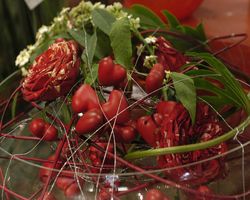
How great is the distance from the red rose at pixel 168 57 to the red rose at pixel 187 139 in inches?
2.4

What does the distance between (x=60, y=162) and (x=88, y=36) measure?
138 millimetres

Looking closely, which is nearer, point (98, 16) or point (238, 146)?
point (238, 146)

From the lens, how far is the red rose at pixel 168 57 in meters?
0.40

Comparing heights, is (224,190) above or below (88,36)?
below

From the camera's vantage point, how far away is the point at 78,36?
0.45 metres

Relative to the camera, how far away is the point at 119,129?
35cm

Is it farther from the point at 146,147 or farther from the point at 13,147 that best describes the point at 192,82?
the point at 13,147

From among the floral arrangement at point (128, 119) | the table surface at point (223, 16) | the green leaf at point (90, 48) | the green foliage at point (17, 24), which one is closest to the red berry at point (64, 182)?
the floral arrangement at point (128, 119)

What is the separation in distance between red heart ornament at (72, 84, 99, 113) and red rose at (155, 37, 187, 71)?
8 centimetres

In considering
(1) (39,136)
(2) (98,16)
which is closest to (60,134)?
(1) (39,136)

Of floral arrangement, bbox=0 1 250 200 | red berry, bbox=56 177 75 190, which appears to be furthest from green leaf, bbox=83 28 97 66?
red berry, bbox=56 177 75 190

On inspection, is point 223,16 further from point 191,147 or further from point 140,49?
point 191,147

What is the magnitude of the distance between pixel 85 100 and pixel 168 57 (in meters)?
0.10

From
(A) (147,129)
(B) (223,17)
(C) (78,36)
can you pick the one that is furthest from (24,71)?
(B) (223,17)
